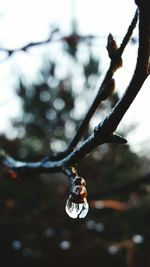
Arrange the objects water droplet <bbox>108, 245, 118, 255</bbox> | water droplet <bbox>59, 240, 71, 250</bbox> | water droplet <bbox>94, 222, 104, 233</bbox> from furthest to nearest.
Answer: water droplet <bbox>94, 222, 104, 233</bbox> → water droplet <bbox>59, 240, 71, 250</bbox> → water droplet <bbox>108, 245, 118, 255</bbox>

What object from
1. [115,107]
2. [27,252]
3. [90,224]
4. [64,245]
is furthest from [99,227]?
[115,107]

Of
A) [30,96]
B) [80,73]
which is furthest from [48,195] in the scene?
[80,73]

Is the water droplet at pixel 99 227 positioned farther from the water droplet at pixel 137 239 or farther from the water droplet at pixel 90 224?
the water droplet at pixel 137 239

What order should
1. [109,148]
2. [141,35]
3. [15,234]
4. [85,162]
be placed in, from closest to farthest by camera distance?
[141,35] < [15,234] < [85,162] < [109,148]

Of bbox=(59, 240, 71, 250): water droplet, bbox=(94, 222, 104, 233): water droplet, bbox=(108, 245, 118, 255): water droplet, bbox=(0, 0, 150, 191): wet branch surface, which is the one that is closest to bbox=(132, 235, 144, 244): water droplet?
bbox=(108, 245, 118, 255): water droplet

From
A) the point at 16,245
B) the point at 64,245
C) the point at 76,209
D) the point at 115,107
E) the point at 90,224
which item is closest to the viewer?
the point at 115,107

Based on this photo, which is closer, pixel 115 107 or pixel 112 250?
pixel 115 107

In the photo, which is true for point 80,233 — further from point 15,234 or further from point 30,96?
point 30,96

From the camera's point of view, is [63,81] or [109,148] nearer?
[109,148]

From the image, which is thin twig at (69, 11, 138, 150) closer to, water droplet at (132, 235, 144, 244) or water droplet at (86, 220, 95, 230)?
water droplet at (132, 235, 144, 244)

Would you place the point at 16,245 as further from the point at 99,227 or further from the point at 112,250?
the point at 99,227

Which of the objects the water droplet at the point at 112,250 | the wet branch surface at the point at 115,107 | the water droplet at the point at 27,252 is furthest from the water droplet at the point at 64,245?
the wet branch surface at the point at 115,107
